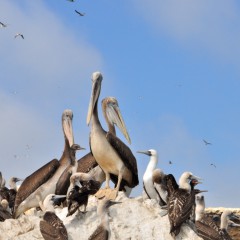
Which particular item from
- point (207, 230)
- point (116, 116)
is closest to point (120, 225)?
point (207, 230)

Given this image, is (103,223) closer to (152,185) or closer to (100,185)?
(100,185)

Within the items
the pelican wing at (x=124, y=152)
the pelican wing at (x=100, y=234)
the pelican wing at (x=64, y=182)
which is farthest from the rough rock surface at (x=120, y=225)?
the pelican wing at (x=64, y=182)

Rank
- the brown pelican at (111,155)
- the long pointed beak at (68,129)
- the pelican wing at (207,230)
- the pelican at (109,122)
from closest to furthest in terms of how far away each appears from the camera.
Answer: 1. the pelican wing at (207,230)
2. the brown pelican at (111,155)
3. the pelican at (109,122)
4. the long pointed beak at (68,129)

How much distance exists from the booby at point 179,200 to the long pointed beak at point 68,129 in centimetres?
340

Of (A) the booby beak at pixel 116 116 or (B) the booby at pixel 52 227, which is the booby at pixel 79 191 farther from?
(A) the booby beak at pixel 116 116

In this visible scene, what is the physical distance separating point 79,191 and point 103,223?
736 mm

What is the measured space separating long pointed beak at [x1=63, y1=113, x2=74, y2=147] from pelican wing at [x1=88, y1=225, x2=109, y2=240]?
480cm

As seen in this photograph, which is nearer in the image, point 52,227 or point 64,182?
point 52,227

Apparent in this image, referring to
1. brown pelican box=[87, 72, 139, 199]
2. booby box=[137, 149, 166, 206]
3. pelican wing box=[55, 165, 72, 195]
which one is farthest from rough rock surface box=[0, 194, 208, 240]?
pelican wing box=[55, 165, 72, 195]

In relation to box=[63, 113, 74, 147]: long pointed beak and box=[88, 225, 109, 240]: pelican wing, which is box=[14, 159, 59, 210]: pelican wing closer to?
box=[63, 113, 74, 147]: long pointed beak

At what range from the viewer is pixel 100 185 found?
700 inches

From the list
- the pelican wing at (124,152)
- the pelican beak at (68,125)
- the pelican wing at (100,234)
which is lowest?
the pelican wing at (100,234)

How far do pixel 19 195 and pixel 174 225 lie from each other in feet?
13.8

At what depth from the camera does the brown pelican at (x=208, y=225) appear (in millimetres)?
17938
